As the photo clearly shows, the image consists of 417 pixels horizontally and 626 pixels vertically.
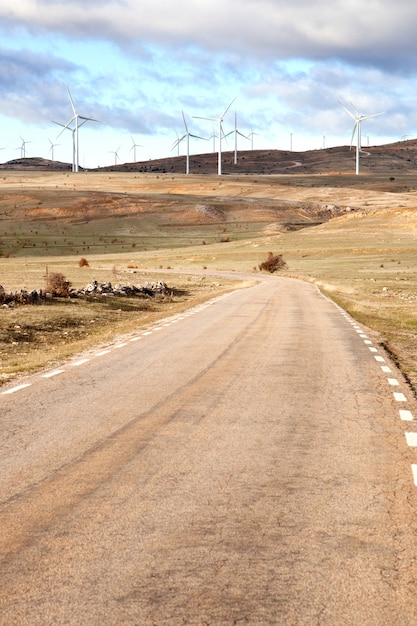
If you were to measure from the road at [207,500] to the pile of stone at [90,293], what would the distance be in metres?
17.4

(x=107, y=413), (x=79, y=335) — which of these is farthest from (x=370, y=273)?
(x=107, y=413)

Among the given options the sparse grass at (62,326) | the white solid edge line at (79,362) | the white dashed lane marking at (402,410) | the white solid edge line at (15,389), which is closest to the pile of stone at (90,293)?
the sparse grass at (62,326)

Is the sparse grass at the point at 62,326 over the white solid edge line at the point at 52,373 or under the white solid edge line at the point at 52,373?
under

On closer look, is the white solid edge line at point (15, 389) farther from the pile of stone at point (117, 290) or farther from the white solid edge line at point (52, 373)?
the pile of stone at point (117, 290)

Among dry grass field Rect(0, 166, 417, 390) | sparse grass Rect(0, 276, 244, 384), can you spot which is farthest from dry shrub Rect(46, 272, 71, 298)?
dry grass field Rect(0, 166, 417, 390)

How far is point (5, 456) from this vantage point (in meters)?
9.37

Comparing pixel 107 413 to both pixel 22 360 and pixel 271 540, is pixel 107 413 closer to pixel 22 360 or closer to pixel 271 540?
pixel 271 540

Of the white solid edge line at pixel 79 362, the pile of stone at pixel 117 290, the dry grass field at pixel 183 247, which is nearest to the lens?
the white solid edge line at pixel 79 362

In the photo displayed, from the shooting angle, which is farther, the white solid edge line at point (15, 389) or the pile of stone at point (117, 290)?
the pile of stone at point (117, 290)

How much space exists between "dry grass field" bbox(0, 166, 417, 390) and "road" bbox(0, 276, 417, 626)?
141 inches

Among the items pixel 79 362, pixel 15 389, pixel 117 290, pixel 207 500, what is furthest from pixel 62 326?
pixel 207 500

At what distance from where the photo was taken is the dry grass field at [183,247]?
28.0m

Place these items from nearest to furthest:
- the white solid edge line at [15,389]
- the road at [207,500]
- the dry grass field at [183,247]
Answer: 1. the road at [207,500]
2. the white solid edge line at [15,389]
3. the dry grass field at [183,247]

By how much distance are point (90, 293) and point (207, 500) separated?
107 feet
